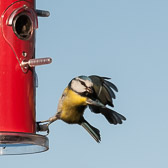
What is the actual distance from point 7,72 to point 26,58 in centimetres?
21

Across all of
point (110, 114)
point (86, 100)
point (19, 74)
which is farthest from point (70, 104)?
point (19, 74)

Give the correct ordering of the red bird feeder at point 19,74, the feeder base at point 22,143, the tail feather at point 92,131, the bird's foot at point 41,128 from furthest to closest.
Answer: the tail feather at point 92,131 < the bird's foot at point 41,128 < the red bird feeder at point 19,74 < the feeder base at point 22,143

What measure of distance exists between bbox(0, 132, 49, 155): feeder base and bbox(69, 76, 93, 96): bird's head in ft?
2.94

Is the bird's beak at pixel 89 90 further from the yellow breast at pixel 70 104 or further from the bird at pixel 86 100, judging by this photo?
the yellow breast at pixel 70 104

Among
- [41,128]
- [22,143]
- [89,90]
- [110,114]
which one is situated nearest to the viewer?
[22,143]

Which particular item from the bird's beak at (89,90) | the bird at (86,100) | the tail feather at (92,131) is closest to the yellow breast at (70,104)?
the bird at (86,100)

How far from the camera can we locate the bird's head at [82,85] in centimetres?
524

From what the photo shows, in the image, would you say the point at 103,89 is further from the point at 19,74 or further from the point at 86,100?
the point at 19,74

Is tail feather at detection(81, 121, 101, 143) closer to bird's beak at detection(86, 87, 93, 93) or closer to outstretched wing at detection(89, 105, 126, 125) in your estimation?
outstretched wing at detection(89, 105, 126, 125)

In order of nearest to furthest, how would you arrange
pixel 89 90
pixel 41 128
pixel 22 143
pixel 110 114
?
pixel 22 143, pixel 41 128, pixel 89 90, pixel 110 114

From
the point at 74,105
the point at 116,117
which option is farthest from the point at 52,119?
the point at 116,117

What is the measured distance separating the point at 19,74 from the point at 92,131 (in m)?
1.42

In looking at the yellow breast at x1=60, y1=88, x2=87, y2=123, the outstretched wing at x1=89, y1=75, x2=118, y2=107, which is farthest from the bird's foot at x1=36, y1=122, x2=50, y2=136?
the outstretched wing at x1=89, y1=75, x2=118, y2=107

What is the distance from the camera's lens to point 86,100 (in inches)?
209
